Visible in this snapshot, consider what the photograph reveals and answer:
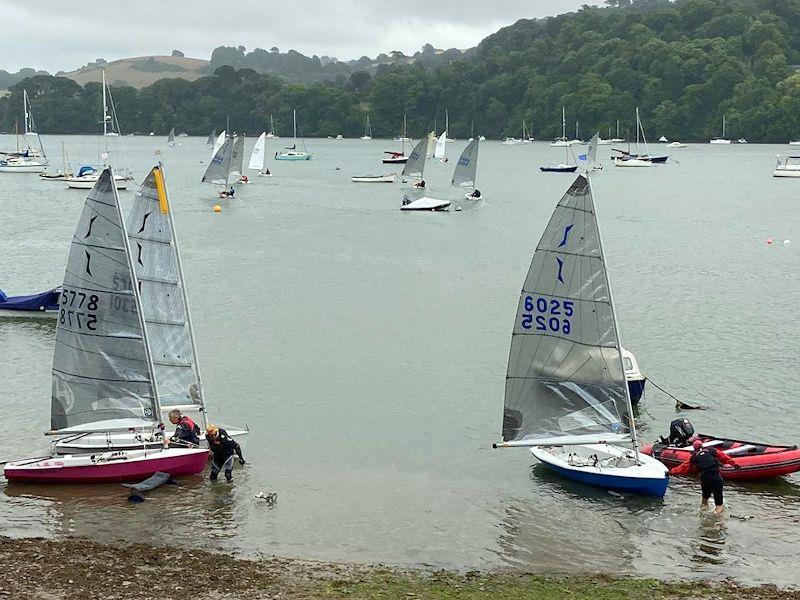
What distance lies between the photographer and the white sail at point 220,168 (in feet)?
344

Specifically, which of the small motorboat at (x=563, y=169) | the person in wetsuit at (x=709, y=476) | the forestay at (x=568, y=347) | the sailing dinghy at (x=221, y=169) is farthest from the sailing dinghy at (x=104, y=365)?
the small motorboat at (x=563, y=169)

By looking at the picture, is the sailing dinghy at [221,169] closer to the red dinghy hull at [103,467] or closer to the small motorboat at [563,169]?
the small motorboat at [563,169]

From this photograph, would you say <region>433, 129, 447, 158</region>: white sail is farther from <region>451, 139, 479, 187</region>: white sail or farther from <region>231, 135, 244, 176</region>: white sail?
<region>451, 139, 479, 187</region>: white sail

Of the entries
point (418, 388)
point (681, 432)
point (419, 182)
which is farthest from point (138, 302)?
point (419, 182)

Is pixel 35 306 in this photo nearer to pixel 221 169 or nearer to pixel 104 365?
pixel 104 365

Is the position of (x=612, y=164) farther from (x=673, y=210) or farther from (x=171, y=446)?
(x=171, y=446)

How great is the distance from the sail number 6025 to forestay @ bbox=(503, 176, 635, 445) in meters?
0.02

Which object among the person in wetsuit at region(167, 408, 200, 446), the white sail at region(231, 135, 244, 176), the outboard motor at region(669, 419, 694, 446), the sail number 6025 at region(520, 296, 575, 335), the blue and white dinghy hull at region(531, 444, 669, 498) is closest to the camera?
the blue and white dinghy hull at region(531, 444, 669, 498)

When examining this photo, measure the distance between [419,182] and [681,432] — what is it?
83423mm

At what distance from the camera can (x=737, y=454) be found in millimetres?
27172

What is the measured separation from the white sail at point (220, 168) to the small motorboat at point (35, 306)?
59.5m

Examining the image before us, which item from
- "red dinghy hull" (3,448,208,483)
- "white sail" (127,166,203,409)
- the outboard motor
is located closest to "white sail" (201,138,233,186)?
"white sail" (127,166,203,409)

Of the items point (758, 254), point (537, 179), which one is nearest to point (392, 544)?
point (758, 254)

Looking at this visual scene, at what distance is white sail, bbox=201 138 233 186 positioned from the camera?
4126 inches
